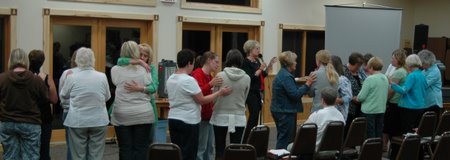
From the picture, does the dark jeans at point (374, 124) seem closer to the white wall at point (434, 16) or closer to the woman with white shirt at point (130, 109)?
the woman with white shirt at point (130, 109)

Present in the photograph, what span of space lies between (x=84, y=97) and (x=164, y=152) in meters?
1.20

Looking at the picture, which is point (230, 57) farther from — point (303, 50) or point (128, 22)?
point (303, 50)

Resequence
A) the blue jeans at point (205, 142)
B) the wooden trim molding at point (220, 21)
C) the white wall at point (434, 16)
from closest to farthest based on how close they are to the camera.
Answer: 1. the blue jeans at point (205, 142)
2. the wooden trim molding at point (220, 21)
3. the white wall at point (434, 16)

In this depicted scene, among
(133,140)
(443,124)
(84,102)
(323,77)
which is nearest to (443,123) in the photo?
(443,124)

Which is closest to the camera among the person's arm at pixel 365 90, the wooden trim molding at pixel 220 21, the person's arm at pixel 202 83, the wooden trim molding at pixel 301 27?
the person's arm at pixel 202 83

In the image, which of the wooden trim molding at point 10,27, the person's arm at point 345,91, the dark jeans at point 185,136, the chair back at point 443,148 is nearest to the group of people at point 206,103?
the dark jeans at point 185,136

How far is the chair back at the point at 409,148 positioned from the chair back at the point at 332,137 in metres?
0.72

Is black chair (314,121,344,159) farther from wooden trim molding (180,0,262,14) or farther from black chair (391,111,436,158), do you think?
wooden trim molding (180,0,262,14)

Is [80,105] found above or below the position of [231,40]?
below

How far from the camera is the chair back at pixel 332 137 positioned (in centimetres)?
546

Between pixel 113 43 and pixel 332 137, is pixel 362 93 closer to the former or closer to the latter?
pixel 332 137

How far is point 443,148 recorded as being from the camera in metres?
4.94

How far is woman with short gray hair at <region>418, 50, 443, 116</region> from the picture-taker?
7.53 m

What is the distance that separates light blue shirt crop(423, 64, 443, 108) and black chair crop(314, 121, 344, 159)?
2358 mm
